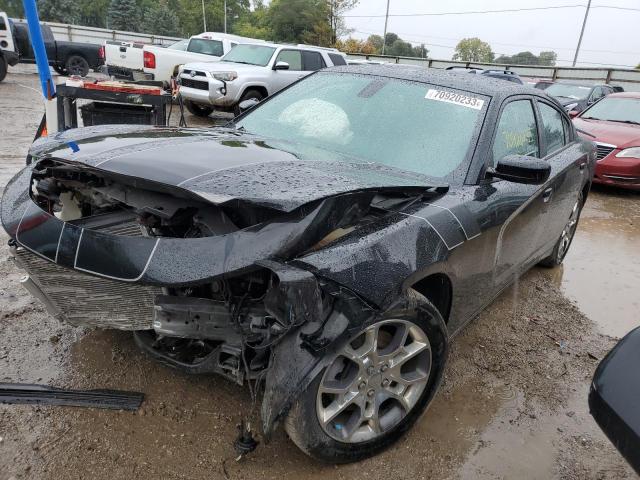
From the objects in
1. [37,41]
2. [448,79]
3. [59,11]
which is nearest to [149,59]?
[37,41]

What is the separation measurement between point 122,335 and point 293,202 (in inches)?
65.9

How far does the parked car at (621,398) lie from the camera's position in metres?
1.60

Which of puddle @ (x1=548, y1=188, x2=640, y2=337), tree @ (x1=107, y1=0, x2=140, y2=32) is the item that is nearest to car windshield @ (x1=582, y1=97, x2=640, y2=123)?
puddle @ (x1=548, y1=188, x2=640, y2=337)

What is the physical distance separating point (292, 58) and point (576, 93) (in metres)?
8.29

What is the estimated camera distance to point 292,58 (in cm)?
1196

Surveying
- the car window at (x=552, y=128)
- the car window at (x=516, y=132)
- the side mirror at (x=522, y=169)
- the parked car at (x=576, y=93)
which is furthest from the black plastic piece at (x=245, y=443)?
the parked car at (x=576, y=93)

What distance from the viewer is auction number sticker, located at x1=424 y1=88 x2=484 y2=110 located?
307cm

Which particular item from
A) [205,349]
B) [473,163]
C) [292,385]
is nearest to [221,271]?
[292,385]

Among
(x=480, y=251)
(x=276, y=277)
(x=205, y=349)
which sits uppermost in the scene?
(x=276, y=277)

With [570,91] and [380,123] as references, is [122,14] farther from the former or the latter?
[380,123]

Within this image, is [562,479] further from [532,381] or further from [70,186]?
[70,186]

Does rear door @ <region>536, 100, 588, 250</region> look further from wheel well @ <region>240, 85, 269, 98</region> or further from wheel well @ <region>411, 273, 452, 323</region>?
wheel well @ <region>240, 85, 269, 98</region>

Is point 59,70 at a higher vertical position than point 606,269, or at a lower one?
higher

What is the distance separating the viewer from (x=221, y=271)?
72.2 inches
